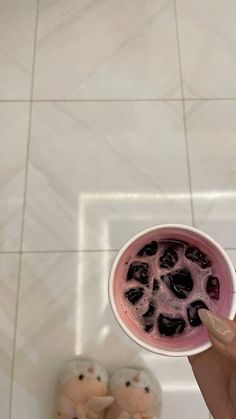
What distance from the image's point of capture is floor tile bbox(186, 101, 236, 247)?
1091mm

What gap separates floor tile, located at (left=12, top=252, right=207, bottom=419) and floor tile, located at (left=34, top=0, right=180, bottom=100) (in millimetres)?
505

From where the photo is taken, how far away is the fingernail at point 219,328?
0.44m

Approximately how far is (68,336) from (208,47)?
3.06 feet

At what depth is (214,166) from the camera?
1.16 m

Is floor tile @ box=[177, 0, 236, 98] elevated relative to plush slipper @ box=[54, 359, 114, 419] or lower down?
elevated

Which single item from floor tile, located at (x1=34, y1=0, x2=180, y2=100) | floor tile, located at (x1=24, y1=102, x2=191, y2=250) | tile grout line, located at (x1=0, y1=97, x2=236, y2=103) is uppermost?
floor tile, located at (x1=34, y1=0, x2=180, y2=100)

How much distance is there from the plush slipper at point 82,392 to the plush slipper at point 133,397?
2 cm

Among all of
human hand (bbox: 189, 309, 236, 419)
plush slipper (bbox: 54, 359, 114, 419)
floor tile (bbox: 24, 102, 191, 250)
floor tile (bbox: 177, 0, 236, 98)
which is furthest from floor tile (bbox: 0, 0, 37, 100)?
human hand (bbox: 189, 309, 236, 419)

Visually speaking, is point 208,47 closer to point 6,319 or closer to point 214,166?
point 214,166

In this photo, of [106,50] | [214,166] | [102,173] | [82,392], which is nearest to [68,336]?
[82,392]

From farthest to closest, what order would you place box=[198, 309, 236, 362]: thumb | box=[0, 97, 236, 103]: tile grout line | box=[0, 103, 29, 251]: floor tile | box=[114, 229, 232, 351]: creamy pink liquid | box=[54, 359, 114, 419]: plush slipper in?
box=[0, 97, 236, 103]: tile grout line → box=[0, 103, 29, 251]: floor tile → box=[54, 359, 114, 419]: plush slipper → box=[114, 229, 232, 351]: creamy pink liquid → box=[198, 309, 236, 362]: thumb

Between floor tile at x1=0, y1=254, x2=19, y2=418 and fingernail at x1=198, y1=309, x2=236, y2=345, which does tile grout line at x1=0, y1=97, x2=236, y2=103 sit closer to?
floor tile at x1=0, y1=254, x2=19, y2=418

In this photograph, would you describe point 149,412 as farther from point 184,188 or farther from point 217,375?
point 184,188

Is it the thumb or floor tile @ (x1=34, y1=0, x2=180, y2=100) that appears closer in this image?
the thumb
